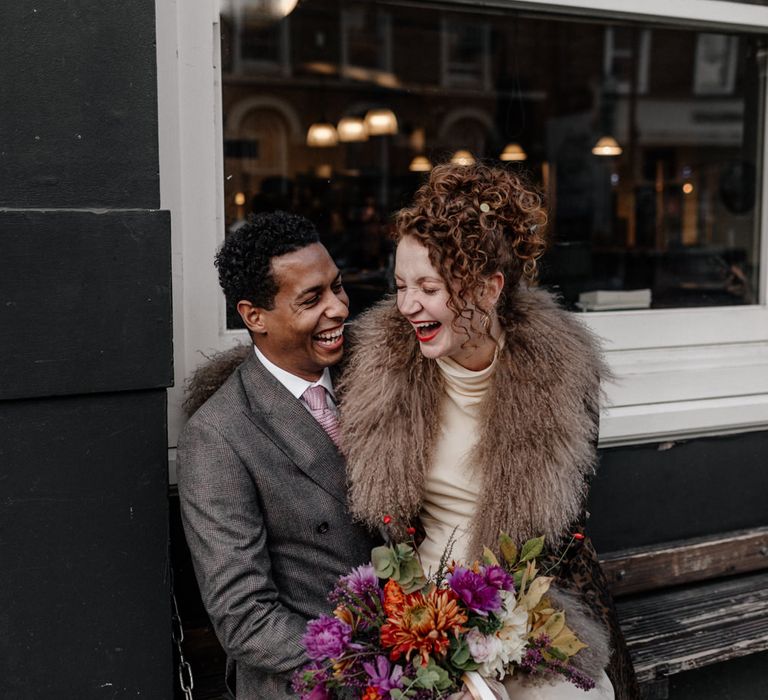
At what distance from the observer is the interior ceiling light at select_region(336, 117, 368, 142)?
30.8ft

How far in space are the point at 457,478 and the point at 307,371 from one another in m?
0.48

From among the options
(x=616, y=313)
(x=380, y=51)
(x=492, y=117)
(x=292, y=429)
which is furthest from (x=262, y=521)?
(x=492, y=117)

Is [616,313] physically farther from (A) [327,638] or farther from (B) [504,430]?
(A) [327,638]

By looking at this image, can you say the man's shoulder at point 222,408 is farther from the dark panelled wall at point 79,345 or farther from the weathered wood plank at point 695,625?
the weathered wood plank at point 695,625

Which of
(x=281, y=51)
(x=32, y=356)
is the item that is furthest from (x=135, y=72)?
(x=281, y=51)

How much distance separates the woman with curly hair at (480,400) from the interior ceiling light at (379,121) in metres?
7.36

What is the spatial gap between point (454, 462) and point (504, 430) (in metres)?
0.18

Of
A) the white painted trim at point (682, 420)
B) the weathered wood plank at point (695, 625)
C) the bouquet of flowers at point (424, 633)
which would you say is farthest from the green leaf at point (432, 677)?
the white painted trim at point (682, 420)

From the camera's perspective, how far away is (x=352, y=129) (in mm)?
9414

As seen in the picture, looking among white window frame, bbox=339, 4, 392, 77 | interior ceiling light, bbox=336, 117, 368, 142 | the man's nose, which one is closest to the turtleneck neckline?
the man's nose

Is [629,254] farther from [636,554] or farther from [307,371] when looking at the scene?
[307,371]

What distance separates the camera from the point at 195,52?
8.36ft

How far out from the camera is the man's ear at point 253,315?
2.25 m

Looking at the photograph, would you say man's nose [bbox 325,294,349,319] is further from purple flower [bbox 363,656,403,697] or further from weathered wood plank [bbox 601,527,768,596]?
weathered wood plank [bbox 601,527,768,596]
